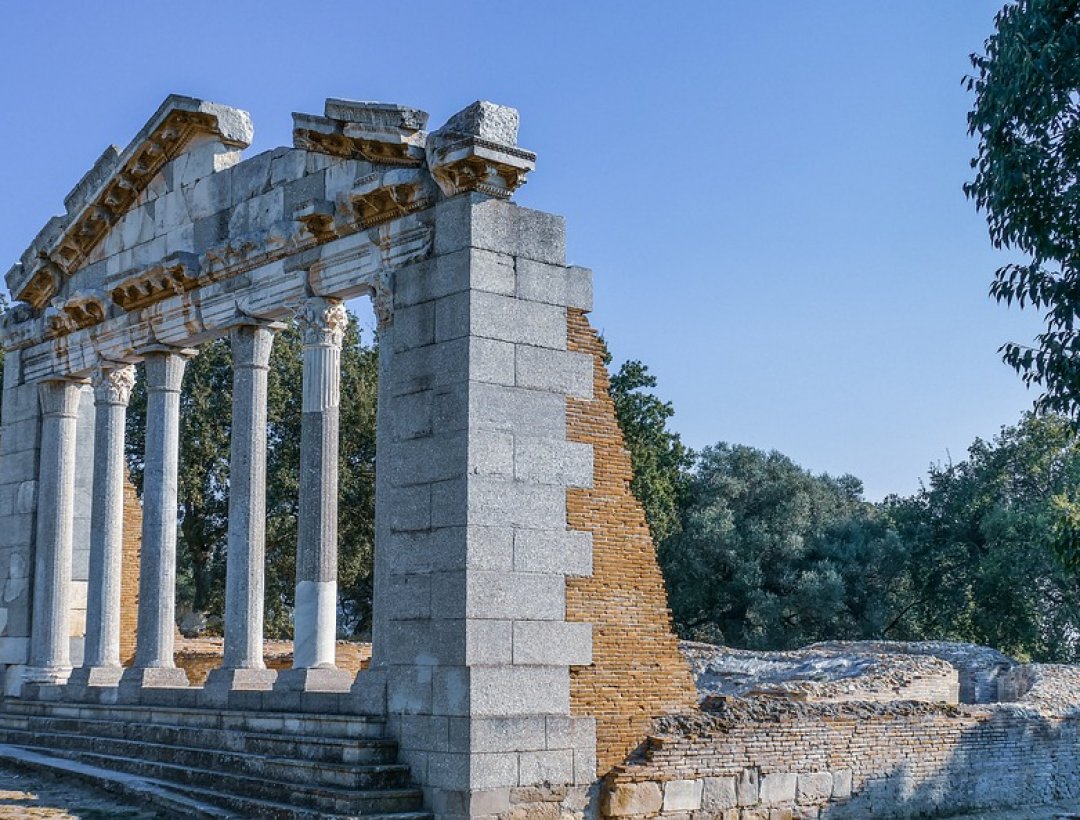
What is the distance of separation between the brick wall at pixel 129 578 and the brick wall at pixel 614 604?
32.3 ft

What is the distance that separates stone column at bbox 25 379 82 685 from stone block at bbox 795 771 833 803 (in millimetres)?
10819

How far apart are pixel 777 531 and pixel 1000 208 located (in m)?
27.9

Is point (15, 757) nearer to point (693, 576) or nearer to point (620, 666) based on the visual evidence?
point (620, 666)

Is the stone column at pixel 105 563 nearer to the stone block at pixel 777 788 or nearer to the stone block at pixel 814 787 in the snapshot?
the stone block at pixel 777 788

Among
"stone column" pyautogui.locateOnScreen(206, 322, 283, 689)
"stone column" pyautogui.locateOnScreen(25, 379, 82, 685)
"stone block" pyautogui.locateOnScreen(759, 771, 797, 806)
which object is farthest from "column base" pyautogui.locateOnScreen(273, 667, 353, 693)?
"stone column" pyautogui.locateOnScreen(25, 379, 82, 685)

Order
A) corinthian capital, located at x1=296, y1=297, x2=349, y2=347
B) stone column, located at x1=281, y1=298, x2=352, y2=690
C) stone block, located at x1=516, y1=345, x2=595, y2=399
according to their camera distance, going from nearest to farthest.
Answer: stone block, located at x1=516, y1=345, x2=595, y2=399
stone column, located at x1=281, y1=298, x2=352, y2=690
corinthian capital, located at x1=296, y1=297, x2=349, y2=347

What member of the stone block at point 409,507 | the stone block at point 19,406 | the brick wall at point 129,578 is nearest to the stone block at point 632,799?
the stone block at point 409,507

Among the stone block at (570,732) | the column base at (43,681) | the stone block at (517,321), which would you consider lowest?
the stone block at (570,732)

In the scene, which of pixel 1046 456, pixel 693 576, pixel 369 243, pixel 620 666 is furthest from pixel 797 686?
pixel 1046 456

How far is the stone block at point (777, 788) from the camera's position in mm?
13992

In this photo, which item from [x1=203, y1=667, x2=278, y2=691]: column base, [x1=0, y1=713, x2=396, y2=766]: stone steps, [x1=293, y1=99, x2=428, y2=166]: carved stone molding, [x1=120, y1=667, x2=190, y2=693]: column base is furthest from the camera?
[x1=120, y1=667, x2=190, y2=693]: column base

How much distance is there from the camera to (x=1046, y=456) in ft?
134

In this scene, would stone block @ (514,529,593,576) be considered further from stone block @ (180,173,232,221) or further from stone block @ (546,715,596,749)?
stone block @ (180,173,232,221)

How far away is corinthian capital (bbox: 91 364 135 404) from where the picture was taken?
19.6 m
